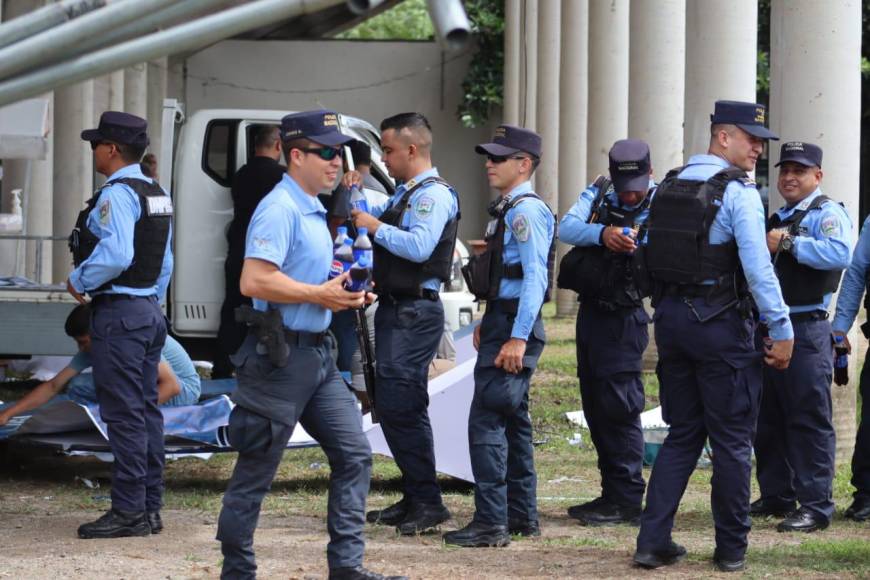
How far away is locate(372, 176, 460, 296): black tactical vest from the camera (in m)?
6.88

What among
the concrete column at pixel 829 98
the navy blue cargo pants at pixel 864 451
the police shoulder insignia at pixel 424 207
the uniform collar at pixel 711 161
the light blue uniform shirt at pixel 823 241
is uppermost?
the concrete column at pixel 829 98

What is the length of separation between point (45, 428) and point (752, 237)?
4.38m

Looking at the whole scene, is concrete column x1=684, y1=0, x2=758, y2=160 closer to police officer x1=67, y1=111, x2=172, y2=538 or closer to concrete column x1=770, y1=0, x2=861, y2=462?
concrete column x1=770, y1=0, x2=861, y2=462

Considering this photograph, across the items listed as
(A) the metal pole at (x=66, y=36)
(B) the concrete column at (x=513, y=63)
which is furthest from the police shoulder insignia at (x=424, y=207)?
(B) the concrete column at (x=513, y=63)

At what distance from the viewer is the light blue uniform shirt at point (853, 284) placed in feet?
24.8

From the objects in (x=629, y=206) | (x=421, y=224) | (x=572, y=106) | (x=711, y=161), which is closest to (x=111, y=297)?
(x=421, y=224)

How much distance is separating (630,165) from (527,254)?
2.63 feet

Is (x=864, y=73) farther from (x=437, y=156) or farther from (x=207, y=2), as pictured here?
(x=207, y=2)

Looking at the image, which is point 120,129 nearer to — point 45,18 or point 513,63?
point 45,18

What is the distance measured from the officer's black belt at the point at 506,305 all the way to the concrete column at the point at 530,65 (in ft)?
64.5

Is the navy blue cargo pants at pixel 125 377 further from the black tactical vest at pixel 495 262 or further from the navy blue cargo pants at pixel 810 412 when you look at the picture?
the navy blue cargo pants at pixel 810 412

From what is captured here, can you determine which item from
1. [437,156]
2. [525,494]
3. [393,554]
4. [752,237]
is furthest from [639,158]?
[437,156]

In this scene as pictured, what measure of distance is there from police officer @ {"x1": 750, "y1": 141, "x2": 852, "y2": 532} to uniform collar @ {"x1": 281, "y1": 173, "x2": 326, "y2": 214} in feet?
9.01

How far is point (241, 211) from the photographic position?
10781mm
